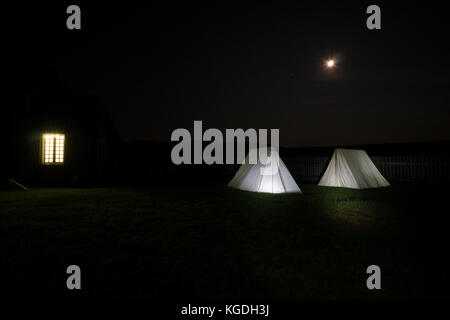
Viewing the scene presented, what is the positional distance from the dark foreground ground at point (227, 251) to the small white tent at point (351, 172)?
5278mm

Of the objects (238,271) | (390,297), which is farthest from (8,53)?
(390,297)

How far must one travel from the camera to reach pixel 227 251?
13.3 feet

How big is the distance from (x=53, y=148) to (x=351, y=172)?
1430 centimetres

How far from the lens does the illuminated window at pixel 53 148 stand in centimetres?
1354

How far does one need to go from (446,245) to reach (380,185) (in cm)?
955

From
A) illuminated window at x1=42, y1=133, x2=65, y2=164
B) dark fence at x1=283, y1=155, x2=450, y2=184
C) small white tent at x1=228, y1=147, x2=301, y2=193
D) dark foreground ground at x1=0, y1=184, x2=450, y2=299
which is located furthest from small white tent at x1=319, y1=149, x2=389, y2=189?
illuminated window at x1=42, y1=133, x2=65, y2=164

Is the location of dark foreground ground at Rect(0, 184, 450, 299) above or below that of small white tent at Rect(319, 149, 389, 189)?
below

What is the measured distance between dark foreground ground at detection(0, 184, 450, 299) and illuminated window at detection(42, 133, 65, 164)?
22.4ft

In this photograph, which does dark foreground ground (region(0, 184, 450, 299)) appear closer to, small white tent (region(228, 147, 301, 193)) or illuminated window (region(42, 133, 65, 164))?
small white tent (region(228, 147, 301, 193))

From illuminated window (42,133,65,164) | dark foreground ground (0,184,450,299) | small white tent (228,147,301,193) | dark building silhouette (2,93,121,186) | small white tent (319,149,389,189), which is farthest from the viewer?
illuminated window (42,133,65,164)

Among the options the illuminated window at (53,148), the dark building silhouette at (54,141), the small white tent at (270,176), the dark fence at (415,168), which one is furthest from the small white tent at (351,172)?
the illuminated window at (53,148)

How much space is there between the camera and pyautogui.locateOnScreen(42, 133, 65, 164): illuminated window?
533 inches

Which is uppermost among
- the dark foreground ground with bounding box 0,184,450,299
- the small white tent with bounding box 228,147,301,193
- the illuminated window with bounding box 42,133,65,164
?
the illuminated window with bounding box 42,133,65,164

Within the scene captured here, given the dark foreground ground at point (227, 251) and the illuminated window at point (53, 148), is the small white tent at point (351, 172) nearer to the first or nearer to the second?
the dark foreground ground at point (227, 251)
